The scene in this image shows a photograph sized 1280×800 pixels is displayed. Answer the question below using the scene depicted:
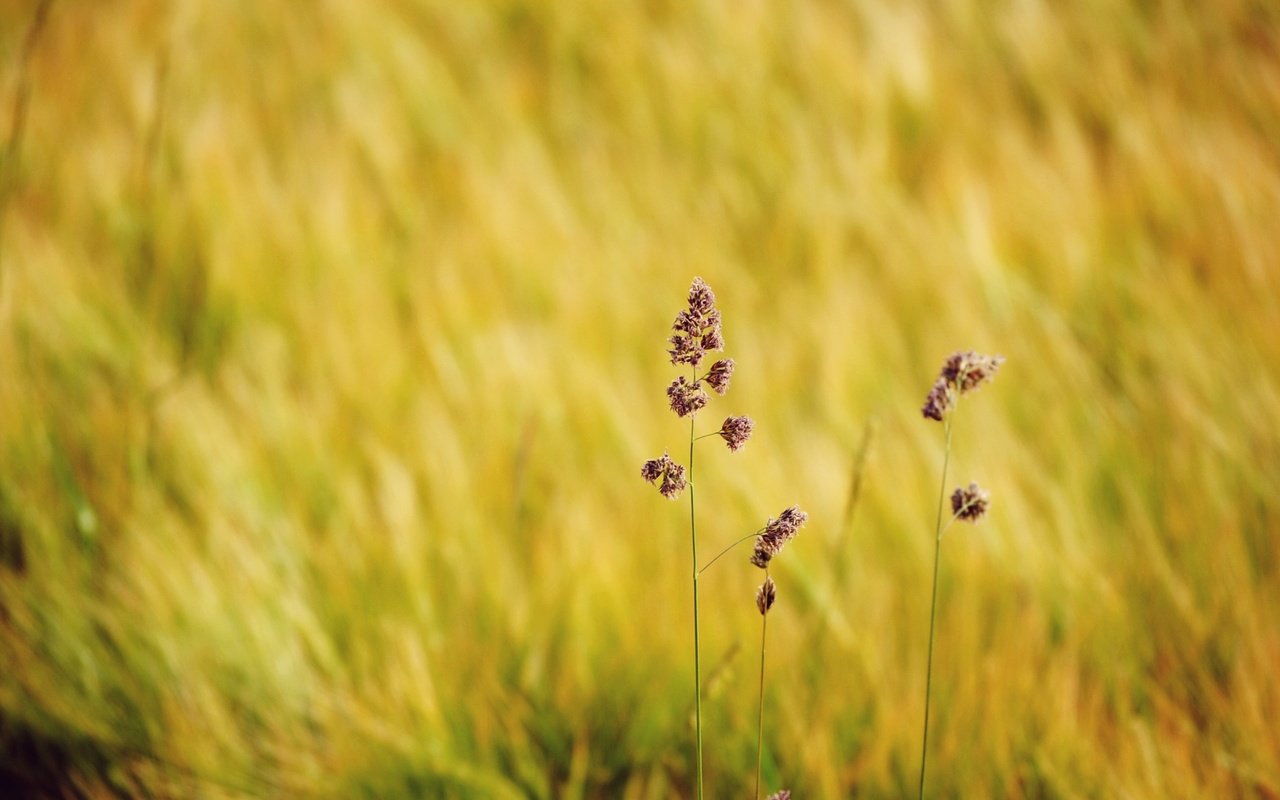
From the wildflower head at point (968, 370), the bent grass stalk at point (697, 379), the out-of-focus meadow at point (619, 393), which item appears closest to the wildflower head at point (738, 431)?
the bent grass stalk at point (697, 379)

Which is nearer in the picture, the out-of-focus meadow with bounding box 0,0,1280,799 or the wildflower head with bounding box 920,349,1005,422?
the wildflower head with bounding box 920,349,1005,422

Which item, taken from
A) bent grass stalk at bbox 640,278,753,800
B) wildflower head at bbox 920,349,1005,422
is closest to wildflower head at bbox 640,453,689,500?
bent grass stalk at bbox 640,278,753,800

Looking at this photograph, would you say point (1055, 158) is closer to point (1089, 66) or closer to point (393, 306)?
point (1089, 66)

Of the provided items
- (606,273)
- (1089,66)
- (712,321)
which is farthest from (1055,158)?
(712,321)

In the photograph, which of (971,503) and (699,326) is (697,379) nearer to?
(699,326)

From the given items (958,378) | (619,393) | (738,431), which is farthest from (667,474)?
(619,393)

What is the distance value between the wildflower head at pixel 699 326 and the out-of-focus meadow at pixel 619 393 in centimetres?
23

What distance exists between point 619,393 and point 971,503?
0.71 m

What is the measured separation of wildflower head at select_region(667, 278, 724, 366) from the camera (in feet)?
1.38

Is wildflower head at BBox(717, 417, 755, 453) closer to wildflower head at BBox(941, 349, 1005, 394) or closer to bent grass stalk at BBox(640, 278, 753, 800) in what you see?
bent grass stalk at BBox(640, 278, 753, 800)

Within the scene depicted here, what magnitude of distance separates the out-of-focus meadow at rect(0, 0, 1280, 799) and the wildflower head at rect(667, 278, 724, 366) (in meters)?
0.23

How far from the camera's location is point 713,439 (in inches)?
43.9

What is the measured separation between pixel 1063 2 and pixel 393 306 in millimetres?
1596

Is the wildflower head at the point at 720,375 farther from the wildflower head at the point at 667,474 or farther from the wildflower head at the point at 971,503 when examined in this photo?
the wildflower head at the point at 971,503
